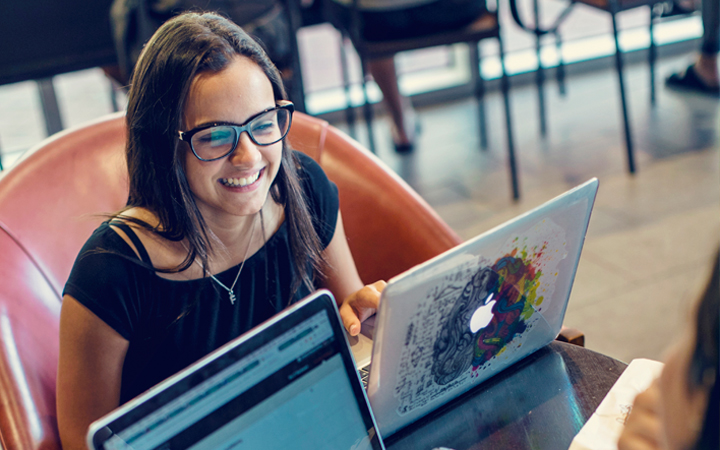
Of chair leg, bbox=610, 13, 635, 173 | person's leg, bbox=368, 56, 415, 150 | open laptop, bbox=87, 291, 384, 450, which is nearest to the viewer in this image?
open laptop, bbox=87, 291, 384, 450

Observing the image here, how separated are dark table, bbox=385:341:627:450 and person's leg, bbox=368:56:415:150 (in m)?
2.33

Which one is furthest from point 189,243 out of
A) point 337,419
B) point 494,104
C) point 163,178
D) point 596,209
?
point 494,104

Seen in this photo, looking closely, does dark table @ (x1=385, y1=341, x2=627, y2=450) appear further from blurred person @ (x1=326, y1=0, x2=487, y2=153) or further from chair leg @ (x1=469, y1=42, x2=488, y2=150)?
chair leg @ (x1=469, y1=42, x2=488, y2=150)

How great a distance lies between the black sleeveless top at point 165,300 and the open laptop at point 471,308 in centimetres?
35

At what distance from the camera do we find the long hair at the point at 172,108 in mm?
858

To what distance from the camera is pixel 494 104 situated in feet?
12.0

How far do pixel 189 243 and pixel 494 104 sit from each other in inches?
116

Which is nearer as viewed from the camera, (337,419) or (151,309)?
(337,419)

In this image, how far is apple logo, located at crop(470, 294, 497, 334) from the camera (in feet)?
2.30

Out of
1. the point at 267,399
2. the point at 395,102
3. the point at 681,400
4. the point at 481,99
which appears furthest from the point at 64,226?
the point at 481,99

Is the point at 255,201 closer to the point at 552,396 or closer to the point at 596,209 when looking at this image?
the point at 552,396

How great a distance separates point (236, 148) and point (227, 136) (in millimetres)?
23

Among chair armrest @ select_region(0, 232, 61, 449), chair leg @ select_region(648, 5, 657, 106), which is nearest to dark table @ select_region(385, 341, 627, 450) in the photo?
chair armrest @ select_region(0, 232, 61, 449)

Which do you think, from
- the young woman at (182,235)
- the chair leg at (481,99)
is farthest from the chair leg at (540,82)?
the young woman at (182,235)
